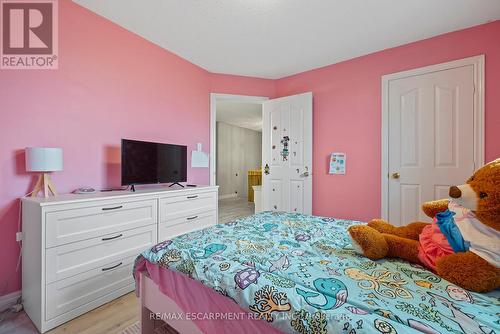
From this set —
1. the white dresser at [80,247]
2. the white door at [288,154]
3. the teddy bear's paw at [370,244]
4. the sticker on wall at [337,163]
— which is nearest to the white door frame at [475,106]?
the sticker on wall at [337,163]

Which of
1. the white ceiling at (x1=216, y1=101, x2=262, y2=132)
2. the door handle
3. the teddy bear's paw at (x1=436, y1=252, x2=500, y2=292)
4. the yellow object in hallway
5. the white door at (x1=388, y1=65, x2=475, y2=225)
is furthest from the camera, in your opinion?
the yellow object in hallway

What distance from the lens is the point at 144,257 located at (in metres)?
1.20

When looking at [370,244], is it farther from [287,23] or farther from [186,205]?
[287,23]

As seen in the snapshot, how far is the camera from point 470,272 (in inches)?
31.0

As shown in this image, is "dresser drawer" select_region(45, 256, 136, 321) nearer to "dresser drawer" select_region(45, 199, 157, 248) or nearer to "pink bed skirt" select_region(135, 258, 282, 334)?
"dresser drawer" select_region(45, 199, 157, 248)

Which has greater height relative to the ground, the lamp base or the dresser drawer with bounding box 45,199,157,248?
the lamp base

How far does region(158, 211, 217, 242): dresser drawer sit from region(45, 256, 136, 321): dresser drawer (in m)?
0.33

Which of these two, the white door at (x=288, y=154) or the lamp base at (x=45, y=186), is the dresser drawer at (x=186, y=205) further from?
the white door at (x=288, y=154)

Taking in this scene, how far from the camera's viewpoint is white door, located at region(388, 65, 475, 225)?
2211 millimetres

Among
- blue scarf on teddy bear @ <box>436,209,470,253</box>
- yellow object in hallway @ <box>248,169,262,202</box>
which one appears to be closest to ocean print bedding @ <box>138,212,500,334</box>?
blue scarf on teddy bear @ <box>436,209,470,253</box>

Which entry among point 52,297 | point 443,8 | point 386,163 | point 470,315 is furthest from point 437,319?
point 443,8

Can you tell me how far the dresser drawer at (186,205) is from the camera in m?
2.08

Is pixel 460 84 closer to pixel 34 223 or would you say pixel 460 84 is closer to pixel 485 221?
pixel 485 221

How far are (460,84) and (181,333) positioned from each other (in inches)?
125
